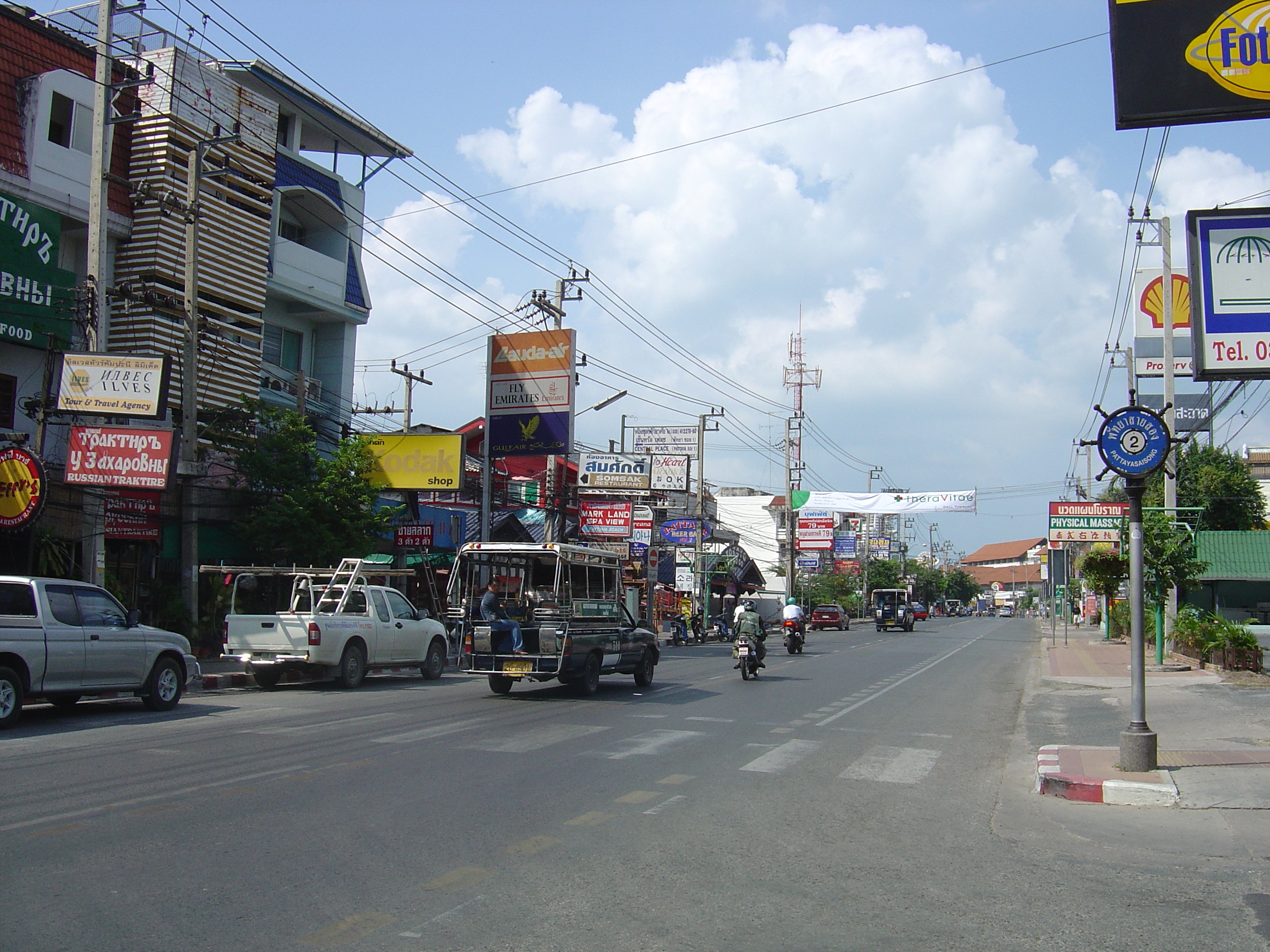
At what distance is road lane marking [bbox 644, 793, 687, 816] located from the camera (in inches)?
320

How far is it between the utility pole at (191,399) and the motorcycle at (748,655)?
1129 centimetres

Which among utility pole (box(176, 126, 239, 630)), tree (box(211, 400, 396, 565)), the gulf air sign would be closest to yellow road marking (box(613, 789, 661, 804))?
the gulf air sign

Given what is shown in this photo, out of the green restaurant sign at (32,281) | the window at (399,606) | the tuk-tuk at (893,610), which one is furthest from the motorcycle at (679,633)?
the green restaurant sign at (32,281)

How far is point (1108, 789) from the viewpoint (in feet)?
29.2

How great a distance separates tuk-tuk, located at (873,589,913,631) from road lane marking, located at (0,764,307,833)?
5275 cm

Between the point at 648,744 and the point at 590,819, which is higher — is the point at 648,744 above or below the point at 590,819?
below

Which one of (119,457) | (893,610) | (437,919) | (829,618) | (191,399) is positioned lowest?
(829,618)

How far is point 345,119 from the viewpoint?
108 ft

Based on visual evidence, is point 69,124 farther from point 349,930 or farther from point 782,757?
point 349,930

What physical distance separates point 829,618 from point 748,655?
44.1m

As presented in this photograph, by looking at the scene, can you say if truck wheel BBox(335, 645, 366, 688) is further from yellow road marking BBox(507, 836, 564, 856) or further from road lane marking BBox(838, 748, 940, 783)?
yellow road marking BBox(507, 836, 564, 856)

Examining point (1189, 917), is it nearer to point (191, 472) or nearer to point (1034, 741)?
point (1034, 741)

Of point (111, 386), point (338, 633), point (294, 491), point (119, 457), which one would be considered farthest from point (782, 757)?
point (294, 491)

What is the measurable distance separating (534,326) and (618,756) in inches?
912
